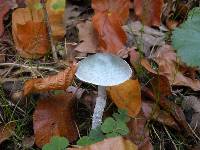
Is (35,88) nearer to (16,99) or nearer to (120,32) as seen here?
(16,99)

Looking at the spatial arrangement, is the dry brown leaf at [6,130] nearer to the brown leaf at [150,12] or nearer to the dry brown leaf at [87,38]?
the dry brown leaf at [87,38]

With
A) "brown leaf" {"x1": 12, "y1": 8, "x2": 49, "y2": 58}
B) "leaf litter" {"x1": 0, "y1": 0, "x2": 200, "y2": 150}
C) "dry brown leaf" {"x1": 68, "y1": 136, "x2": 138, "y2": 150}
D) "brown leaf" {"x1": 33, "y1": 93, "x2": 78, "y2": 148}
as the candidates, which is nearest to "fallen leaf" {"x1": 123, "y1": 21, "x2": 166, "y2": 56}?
"leaf litter" {"x1": 0, "y1": 0, "x2": 200, "y2": 150}

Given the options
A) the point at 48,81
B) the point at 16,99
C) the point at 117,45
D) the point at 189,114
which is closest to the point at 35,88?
the point at 48,81

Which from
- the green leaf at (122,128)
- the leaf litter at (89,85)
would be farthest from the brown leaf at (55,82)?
the green leaf at (122,128)

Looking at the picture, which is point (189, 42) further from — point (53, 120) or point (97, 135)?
point (53, 120)

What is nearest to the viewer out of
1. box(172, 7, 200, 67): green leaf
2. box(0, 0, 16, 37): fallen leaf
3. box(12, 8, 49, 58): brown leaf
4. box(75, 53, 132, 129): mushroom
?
box(75, 53, 132, 129): mushroom

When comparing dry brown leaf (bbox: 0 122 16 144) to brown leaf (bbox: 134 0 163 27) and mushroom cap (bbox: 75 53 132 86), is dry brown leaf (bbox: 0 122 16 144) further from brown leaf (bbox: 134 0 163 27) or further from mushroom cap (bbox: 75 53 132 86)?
brown leaf (bbox: 134 0 163 27)
